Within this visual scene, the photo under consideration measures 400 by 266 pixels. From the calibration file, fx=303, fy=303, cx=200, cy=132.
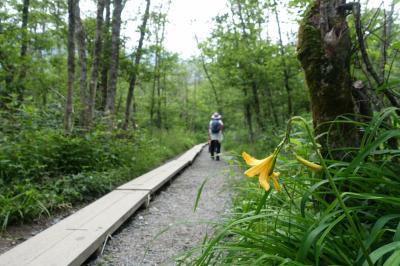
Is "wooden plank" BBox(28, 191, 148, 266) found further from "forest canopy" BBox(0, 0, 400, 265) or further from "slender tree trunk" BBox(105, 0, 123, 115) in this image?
"slender tree trunk" BBox(105, 0, 123, 115)

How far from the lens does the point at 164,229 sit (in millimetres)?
1713

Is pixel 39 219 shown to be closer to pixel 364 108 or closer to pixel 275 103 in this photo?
pixel 364 108

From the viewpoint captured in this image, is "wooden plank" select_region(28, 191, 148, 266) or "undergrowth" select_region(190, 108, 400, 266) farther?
"wooden plank" select_region(28, 191, 148, 266)

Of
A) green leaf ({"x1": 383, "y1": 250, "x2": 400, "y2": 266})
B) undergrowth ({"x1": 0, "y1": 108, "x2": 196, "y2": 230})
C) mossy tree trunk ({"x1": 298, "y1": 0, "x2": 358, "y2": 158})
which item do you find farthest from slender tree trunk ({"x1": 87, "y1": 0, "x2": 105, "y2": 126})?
green leaf ({"x1": 383, "y1": 250, "x2": 400, "y2": 266})

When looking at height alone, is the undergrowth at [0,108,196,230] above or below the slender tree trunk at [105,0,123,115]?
below

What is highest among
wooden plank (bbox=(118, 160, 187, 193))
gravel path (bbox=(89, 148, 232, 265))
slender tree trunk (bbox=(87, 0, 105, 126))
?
slender tree trunk (bbox=(87, 0, 105, 126))

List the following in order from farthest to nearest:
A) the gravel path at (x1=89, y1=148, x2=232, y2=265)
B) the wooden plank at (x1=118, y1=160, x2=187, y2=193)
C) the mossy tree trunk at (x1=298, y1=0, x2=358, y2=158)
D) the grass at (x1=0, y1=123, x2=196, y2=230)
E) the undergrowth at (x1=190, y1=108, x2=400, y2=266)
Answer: the wooden plank at (x1=118, y1=160, x2=187, y2=193)
the grass at (x1=0, y1=123, x2=196, y2=230)
the gravel path at (x1=89, y1=148, x2=232, y2=265)
the mossy tree trunk at (x1=298, y1=0, x2=358, y2=158)
the undergrowth at (x1=190, y1=108, x2=400, y2=266)

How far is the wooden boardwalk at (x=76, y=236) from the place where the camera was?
2066 mm

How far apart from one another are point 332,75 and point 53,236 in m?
2.45

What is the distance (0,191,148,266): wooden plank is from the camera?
2.09 meters

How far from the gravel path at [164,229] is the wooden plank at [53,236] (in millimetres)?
261

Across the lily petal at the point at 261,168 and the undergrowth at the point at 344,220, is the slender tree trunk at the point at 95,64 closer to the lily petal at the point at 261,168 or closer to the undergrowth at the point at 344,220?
the undergrowth at the point at 344,220

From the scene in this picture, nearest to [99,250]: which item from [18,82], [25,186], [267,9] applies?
[25,186]

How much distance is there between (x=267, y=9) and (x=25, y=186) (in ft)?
28.3
